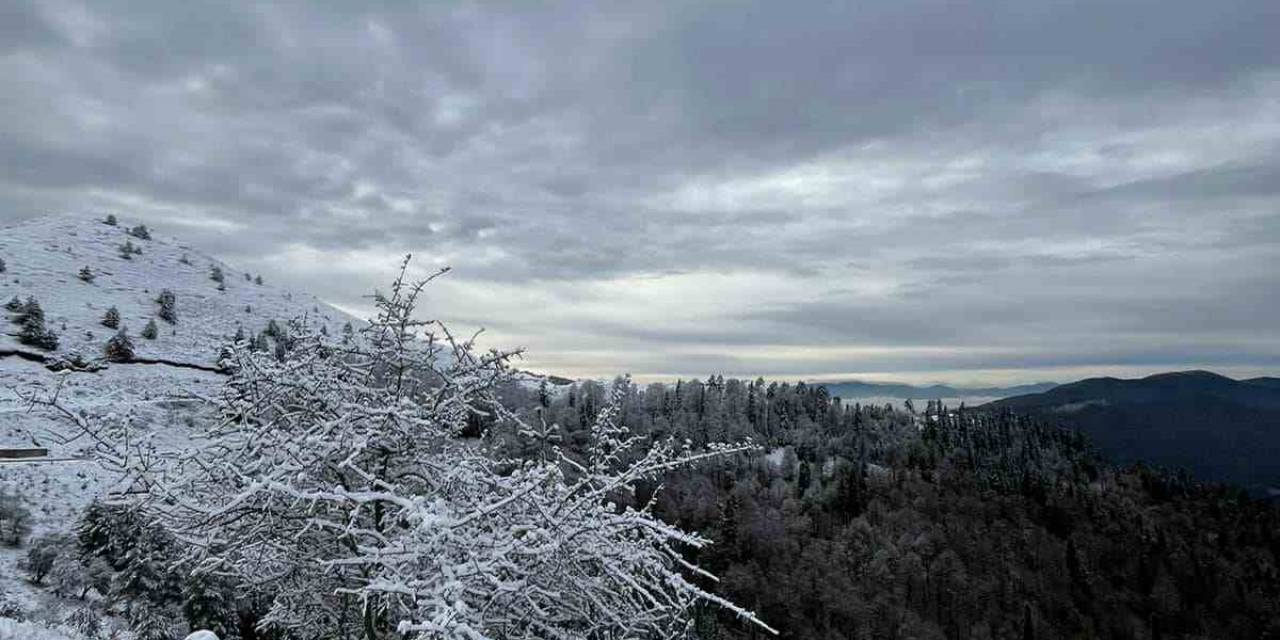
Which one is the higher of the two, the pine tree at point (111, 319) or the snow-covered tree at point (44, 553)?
the pine tree at point (111, 319)

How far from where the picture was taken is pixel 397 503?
3498 mm

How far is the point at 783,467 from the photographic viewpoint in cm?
16450

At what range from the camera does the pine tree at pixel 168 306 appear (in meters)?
80.6

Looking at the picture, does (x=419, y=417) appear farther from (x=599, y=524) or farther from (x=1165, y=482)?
(x=1165, y=482)

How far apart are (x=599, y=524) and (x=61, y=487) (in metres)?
47.8

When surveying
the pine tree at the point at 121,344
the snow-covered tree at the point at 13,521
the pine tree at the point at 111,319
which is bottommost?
the snow-covered tree at the point at 13,521

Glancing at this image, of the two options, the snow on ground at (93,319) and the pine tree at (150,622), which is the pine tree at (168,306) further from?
the pine tree at (150,622)

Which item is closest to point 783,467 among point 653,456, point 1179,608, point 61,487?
point 1179,608

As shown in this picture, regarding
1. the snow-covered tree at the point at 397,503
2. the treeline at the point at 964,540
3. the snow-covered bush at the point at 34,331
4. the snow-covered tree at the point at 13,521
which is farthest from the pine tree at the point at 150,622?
the treeline at the point at 964,540

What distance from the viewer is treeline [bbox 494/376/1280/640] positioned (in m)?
105

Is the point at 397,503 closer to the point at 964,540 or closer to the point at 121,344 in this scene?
the point at 121,344

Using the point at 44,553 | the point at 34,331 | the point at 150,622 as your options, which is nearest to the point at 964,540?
the point at 150,622

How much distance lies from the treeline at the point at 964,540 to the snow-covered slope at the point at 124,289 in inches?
1829

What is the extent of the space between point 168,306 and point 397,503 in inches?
3836
